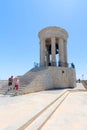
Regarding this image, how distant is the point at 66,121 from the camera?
478 centimetres

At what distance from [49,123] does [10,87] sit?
34.5 feet

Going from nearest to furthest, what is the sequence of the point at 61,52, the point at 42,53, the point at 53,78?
1. the point at 53,78
2. the point at 61,52
3. the point at 42,53

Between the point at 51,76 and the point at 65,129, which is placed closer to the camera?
the point at 65,129

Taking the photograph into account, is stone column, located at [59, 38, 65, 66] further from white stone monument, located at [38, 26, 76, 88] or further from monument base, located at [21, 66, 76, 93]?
monument base, located at [21, 66, 76, 93]

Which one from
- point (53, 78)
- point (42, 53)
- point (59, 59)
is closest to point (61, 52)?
point (59, 59)

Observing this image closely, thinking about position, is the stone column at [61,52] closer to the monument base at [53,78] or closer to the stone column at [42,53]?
the monument base at [53,78]

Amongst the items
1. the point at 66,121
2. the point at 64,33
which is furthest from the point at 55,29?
the point at 66,121

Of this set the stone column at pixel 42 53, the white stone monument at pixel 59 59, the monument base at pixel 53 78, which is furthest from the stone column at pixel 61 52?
the stone column at pixel 42 53

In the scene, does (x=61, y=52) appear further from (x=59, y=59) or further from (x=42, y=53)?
(x=42, y=53)

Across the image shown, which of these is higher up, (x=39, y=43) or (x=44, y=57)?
(x=39, y=43)

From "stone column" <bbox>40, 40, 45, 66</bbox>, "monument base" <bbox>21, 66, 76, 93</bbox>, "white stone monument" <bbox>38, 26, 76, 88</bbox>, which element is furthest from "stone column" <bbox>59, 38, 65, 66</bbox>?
"stone column" <bbox>40, 40, 45, 66</bbox>

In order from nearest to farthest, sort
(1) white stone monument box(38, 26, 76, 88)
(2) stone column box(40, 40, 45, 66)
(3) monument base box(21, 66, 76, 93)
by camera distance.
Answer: (3) monument base box(21, 66, 76, 93)
(1) white stone monument box(38, 26, 76, 88)
(2) stone column box(40, 40, 45, 66)

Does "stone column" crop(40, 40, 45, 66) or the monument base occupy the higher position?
"stone column" crop(40, 40, 45, 66)

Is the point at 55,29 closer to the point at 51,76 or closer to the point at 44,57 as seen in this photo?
the point at 44,57
